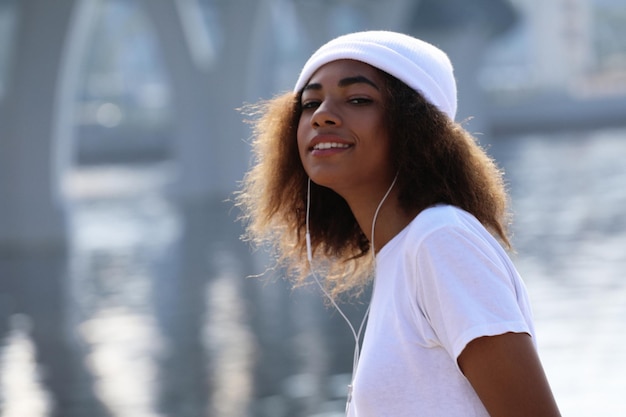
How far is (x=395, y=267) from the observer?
6.26 ft

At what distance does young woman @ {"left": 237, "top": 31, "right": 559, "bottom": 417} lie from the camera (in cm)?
176

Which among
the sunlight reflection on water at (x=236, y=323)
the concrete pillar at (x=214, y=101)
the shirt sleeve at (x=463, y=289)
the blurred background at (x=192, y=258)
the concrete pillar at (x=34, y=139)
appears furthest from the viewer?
the concrete pillar at (x=214, y=101)

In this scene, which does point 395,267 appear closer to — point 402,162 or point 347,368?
point 402,162

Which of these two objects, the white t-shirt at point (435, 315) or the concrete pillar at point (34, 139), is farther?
the concrete pillar at point (34, 139)

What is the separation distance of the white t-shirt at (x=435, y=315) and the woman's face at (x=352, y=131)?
188 mm

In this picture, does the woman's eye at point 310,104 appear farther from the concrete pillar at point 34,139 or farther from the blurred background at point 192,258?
the concrete pillar at point 34,139

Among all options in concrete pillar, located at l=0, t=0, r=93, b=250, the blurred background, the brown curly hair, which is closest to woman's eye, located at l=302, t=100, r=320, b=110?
the brown curly hair

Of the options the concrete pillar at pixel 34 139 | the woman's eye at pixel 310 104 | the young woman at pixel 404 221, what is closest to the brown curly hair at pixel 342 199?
the young woman at pixel 404 221

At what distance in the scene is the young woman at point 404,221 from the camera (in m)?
1.76

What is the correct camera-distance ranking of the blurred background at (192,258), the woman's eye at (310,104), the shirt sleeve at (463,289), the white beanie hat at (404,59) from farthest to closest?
the blurred background at (192,258)
the woman's eye at (310,104)
the white beanie hat at (404,59)
the shirt sleeve at (463,289)

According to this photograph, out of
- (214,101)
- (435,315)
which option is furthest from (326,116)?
(214,101)

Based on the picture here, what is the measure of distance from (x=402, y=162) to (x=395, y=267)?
0.72ft

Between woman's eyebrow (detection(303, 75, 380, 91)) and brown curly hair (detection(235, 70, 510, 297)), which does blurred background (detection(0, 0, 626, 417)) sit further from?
woman's eyebrow (detection(303, 75, 380, 91))

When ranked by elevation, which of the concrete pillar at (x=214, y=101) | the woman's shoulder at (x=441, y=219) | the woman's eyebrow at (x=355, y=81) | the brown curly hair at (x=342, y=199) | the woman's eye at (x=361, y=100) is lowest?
the woman's shoulder at (x=441, y=219)
